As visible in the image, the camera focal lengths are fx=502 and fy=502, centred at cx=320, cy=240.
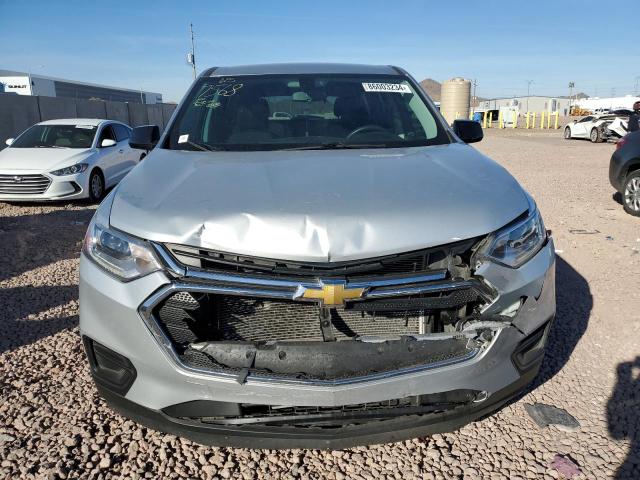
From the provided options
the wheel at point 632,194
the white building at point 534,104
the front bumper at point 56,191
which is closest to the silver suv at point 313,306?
the wheel at point 632,194

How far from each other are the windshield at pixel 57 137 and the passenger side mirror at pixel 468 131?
768 cm

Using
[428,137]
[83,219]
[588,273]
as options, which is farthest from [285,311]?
[83,219]

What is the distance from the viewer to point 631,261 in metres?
5.01

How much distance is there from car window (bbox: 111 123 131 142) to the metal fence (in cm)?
691

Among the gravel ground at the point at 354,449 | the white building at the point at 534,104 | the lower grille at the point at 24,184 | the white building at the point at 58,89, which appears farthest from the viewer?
the white building at the point at 534,104

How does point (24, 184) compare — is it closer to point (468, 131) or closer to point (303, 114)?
point (303, 114)

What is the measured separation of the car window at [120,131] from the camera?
10.1 meters

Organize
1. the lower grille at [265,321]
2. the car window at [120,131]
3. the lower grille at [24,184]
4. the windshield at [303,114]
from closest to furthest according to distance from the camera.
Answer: the lower grille at [265,321] < the windshield at [303,114] < the lower grille at [24,184] < the car window at [120,131]

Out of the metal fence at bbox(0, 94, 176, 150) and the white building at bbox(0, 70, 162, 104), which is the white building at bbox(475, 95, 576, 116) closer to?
the white building at bbox(0, 70, 162, 104)

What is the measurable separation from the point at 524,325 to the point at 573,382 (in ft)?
3.66

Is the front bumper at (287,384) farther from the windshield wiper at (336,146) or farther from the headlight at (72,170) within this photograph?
the headlight at (72,170)

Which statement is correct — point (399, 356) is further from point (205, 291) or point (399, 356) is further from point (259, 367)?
point (205, 291)

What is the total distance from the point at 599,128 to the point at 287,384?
82.3 ft

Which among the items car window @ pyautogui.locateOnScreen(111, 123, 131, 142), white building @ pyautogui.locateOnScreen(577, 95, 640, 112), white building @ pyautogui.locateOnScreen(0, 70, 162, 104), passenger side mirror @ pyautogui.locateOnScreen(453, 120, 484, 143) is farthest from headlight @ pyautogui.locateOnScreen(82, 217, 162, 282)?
white building @ pyautogui.locateOnScreen(577, 95, 640, 112)
